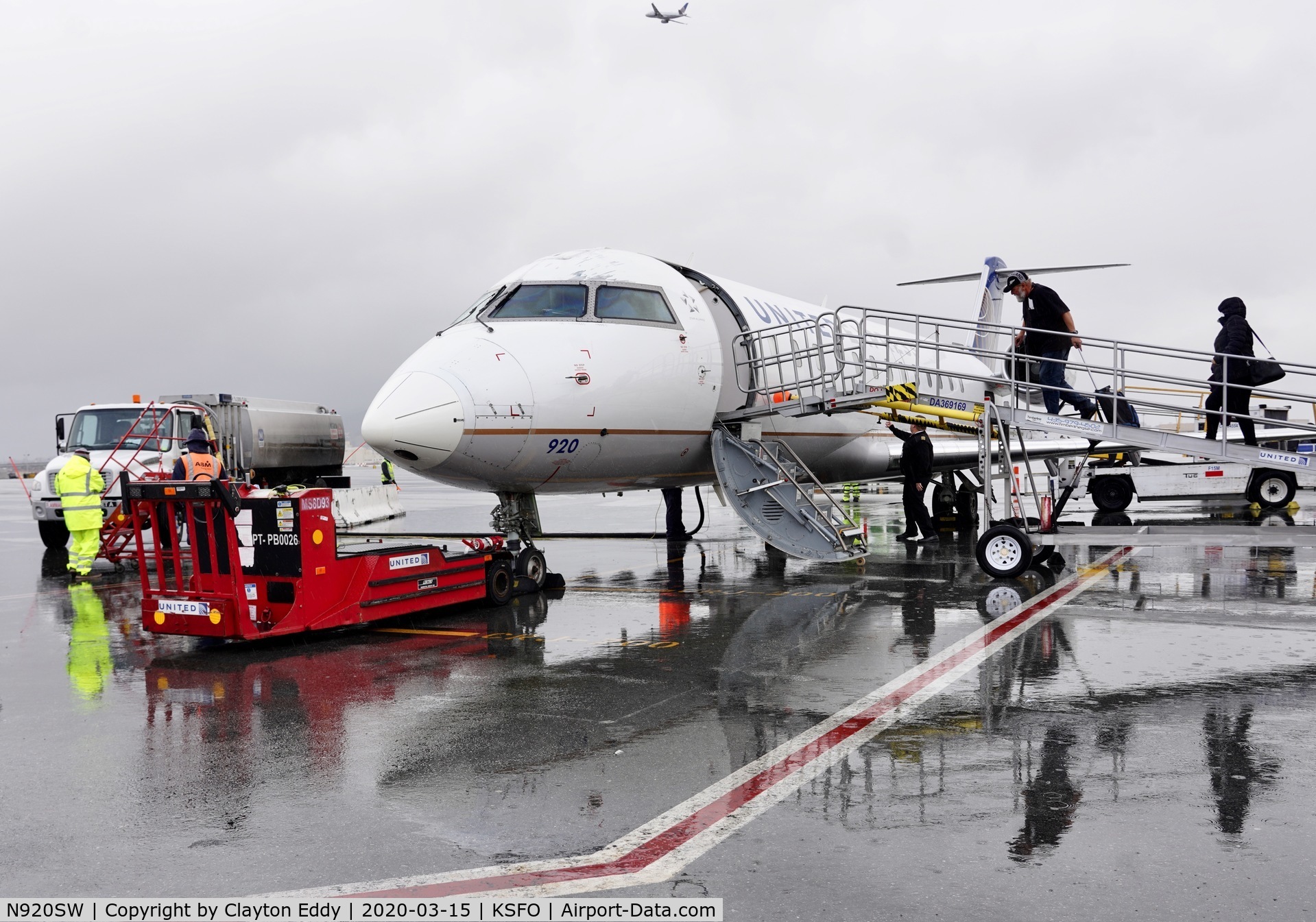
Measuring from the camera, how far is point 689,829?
4.46 metres

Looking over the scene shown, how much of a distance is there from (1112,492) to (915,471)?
10680 mm

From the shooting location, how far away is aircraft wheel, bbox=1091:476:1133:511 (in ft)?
83.5

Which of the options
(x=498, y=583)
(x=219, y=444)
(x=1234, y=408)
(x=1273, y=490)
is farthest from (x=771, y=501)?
(x=1273, y=490)

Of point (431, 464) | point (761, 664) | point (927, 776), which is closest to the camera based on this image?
point (927, 776)

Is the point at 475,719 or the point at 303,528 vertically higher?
the point at 303,528

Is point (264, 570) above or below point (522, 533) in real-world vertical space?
below

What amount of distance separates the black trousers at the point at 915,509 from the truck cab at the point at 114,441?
13.3 metres

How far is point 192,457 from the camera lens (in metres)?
13.3

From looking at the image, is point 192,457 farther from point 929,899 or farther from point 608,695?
point 929,899

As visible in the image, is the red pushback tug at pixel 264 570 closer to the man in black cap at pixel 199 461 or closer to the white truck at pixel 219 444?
the man in black cap at pixel 199 461

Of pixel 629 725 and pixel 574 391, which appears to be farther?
pixel 574 391

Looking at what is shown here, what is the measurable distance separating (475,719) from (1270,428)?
82.7 feet

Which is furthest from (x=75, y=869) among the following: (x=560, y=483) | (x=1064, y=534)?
(x=1064, y=534)

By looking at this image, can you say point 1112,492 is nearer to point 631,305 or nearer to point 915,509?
point 915,509
